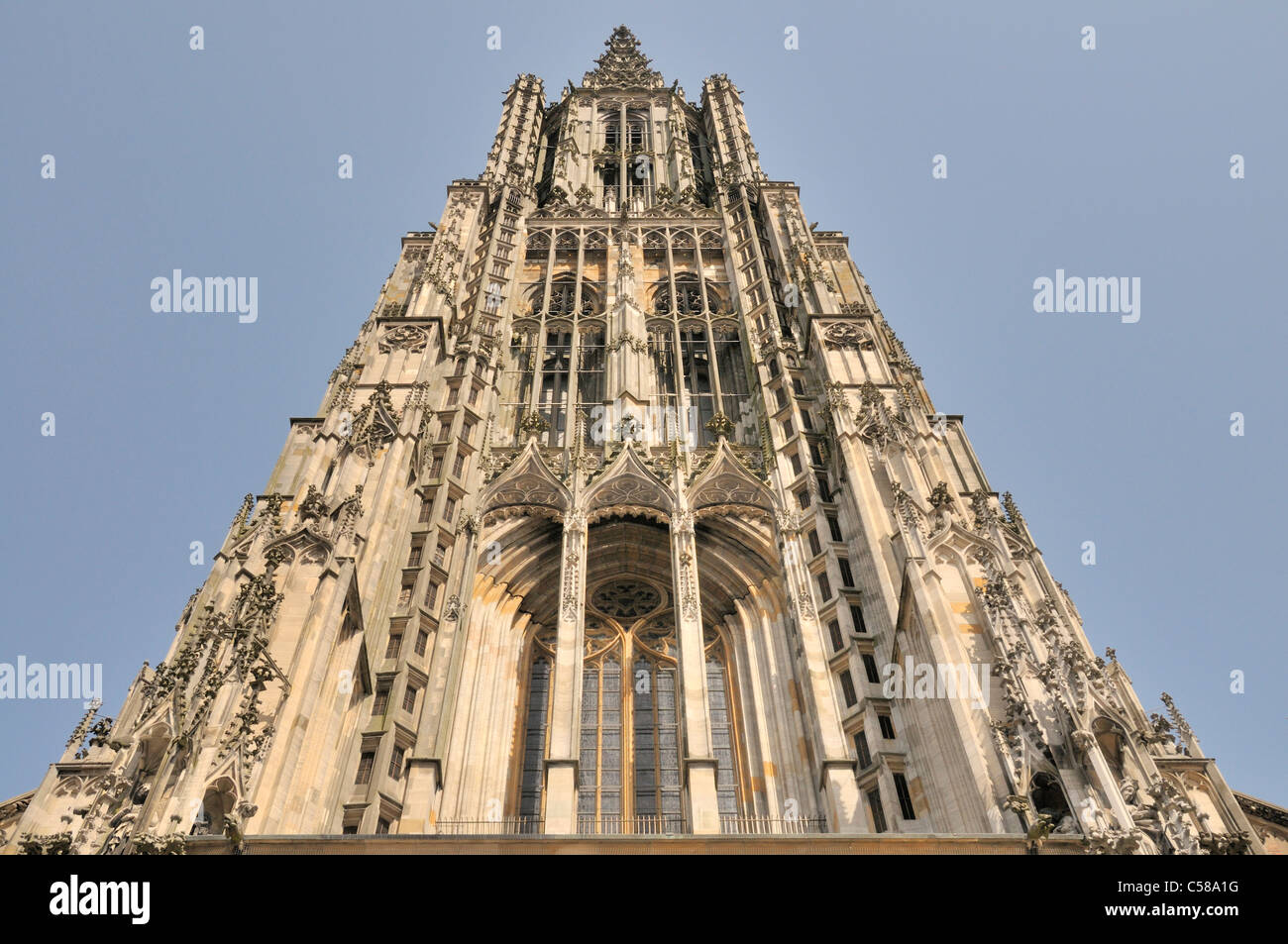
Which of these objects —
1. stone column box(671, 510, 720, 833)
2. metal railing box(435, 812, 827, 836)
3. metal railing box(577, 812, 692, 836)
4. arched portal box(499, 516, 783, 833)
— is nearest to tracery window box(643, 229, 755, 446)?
arched portal box(499, 516, 783, 833)

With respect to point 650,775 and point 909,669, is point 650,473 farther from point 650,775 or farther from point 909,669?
point 909,669

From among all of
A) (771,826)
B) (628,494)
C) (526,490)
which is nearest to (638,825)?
(771,826)

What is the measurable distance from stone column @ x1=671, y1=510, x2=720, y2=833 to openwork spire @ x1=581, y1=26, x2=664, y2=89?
37.7m

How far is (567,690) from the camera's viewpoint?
812 inches

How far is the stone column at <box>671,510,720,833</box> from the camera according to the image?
18375 millimetres

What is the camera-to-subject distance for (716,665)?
2484 centimetres

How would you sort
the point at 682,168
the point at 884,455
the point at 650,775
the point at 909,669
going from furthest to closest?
the point at 682,168, the point at 884,455, the point at 650,775, the point at 909,669

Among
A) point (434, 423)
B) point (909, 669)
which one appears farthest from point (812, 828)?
point (434, 423)

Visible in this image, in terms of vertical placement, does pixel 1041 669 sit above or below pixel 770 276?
below

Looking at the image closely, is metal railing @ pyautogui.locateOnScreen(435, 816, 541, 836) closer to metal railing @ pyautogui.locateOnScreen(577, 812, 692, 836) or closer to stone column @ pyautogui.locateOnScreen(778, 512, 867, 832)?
metal railing @ pyautogui.locateOnScreen(577, 812, 692, 836)

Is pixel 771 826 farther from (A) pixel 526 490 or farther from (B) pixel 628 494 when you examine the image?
(A) pixel 526 490

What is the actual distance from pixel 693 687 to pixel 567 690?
2.48 meters

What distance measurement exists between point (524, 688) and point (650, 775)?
3843 millimetres
